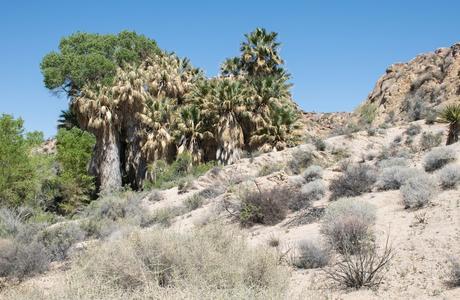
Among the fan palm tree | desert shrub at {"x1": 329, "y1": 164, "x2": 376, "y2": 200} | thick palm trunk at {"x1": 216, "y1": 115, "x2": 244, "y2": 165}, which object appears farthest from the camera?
the fan palm tree

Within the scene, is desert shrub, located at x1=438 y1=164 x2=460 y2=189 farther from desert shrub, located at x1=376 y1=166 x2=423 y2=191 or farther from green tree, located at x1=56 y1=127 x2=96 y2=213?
green tree, located at x1=56 y1=127 x2=96 y2=213

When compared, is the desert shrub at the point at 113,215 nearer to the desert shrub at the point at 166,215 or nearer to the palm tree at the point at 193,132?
the desert shrub at the point at 166,215

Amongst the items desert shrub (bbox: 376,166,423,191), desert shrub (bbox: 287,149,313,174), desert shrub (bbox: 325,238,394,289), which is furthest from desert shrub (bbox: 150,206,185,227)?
desert shrub (bbox: 325,238,394,289)

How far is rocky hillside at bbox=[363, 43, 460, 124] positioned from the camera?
33469 mm

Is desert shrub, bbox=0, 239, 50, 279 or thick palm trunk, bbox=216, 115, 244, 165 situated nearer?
desert shrub, bbox=0, 239, 50, 279

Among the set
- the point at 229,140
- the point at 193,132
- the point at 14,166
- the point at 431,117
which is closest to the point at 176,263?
the point at 14,166

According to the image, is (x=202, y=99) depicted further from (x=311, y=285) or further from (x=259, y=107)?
(x=311, y=285)

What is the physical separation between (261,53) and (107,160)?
14.9 meters

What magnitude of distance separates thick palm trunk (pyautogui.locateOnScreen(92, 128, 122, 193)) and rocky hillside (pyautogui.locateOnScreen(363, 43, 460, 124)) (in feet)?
65.3

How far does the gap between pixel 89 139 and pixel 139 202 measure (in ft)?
43.6

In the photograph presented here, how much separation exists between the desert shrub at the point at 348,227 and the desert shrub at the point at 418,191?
1112 millimetres

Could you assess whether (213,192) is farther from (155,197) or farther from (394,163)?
(394,163)

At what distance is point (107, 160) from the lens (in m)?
36.0

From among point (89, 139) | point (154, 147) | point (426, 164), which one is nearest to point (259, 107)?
point (154, 147)
